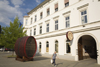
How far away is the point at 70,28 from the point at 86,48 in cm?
475

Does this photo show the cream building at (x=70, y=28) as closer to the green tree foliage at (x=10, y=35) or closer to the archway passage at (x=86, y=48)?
the archway passage at (x=86, y=48)

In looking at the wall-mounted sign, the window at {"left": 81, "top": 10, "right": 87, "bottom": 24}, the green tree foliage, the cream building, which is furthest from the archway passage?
the green tree foliage

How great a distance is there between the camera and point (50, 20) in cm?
1892

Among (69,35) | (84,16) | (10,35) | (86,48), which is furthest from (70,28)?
(10,35)

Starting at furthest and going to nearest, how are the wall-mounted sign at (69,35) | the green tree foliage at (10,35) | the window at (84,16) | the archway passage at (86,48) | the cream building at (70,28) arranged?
the green tree foliage at (10,35) < the archway passage at (86,48) < the wall-mounted sign at (69,35) < the window at (84,16) < the cream building at (70,28)

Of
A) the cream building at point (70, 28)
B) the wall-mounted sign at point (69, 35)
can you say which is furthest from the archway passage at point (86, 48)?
the wall-mounted sign at point (69, 35)

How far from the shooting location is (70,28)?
14430mm

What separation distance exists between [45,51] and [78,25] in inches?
379

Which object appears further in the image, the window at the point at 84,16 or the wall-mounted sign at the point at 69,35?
the wall-mounted sign at the point at 69,35

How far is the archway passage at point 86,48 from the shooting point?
13.9 meters

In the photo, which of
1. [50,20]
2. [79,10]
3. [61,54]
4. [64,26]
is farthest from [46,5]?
[61,54]

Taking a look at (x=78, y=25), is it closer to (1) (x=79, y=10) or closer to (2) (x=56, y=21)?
(1) (x=79, y=10)

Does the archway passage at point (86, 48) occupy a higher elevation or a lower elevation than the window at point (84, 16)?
lower

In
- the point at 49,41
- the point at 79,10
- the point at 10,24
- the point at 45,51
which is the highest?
the point at 79,10
